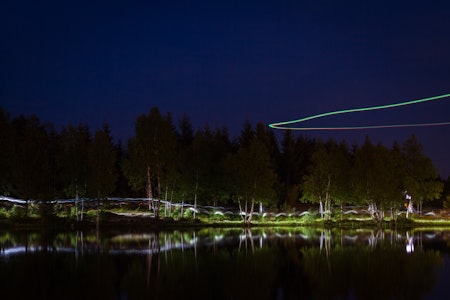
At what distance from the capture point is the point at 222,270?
67.4ft

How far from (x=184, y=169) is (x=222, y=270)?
33.5m

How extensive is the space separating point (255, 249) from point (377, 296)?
42.3ft

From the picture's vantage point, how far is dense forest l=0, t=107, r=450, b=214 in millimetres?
46375

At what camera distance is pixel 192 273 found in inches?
780

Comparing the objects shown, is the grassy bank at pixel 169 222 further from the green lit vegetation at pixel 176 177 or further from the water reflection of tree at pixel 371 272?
the water reflection of tree at pixel 371 272

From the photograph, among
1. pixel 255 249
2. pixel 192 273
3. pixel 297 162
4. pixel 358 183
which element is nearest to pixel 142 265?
pixel 192 273

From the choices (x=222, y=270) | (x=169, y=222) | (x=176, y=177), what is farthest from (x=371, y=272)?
(x=176, y=177)

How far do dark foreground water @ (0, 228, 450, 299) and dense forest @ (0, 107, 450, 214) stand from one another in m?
15.1

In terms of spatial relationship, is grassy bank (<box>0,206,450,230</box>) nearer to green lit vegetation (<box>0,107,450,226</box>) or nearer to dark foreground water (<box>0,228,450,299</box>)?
green lit vegetation (<box>0,107,450,226</box>)

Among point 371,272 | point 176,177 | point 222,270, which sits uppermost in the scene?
point 176,177

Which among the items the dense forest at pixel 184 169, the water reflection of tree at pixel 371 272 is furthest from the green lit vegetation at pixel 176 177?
the water reflection of tree at pixel 371 272

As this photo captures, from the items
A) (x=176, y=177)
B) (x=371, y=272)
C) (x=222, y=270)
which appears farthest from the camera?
(x=176, y=177)

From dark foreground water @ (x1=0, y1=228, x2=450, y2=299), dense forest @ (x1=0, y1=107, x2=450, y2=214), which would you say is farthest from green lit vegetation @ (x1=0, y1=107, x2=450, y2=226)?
dark foreground water @ (x1=0, y1=228, x2=450, y2=299)

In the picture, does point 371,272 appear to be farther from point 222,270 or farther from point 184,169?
point 184,169
